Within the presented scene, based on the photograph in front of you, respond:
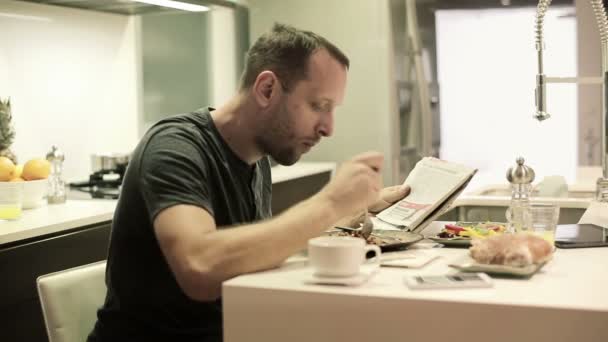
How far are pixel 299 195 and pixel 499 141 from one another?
3.87 ft

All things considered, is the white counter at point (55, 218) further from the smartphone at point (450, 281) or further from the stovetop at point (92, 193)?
the smartphone at point (450, 281)

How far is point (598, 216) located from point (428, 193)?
439mm

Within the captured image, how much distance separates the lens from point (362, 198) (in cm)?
136

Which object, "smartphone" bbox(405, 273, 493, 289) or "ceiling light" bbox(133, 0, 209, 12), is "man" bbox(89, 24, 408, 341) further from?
"ceiling light" bbox(133, 0, 209, 12)

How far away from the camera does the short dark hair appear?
1.60 meters

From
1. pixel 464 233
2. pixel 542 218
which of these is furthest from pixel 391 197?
pixel 542 218

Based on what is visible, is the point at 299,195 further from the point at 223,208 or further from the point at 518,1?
the point at 223,208

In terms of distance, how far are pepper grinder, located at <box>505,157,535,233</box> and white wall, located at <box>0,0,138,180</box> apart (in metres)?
2.08

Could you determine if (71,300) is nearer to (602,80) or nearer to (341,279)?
(341,279)

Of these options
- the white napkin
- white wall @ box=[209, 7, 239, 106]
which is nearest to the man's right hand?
the white napkin

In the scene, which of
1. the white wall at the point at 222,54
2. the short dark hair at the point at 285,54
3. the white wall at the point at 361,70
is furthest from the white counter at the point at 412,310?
the white wall at the point at 222,54

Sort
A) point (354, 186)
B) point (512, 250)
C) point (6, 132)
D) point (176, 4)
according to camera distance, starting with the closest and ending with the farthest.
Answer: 1. point (512, 250)
2. point (354, 186)
3. point (6, 132)
4. point (176, 4)

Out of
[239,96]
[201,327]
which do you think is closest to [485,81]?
[239,96]

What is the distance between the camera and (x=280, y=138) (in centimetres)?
161
